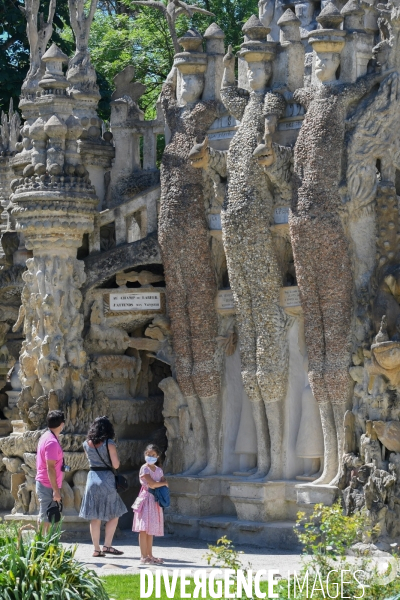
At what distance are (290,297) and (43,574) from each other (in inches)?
260

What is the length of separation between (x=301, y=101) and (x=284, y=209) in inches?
51.0

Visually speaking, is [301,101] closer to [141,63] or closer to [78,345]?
[78,345]

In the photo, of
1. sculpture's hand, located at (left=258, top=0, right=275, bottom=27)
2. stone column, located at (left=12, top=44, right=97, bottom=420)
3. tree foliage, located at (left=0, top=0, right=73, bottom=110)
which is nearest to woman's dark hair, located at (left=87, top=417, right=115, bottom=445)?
stone column, located at (left=12, top=44, right=97, bottom=420)

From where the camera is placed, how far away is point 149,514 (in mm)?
18516

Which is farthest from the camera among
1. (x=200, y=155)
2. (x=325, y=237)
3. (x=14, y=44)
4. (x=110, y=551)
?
(x=14, y=44)

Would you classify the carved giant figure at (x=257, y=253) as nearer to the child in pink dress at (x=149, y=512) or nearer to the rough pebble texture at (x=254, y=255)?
the rough pebble texture at (x=254, y=255)

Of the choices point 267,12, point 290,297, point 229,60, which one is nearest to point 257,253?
point 290,297

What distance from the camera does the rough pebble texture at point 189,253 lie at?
2133 centimetres

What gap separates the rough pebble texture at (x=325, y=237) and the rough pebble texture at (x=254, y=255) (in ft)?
2.16

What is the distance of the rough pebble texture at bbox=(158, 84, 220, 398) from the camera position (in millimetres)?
21328

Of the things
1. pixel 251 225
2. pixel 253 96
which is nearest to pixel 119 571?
pixel 251 225

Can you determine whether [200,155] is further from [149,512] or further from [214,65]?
[149,512]

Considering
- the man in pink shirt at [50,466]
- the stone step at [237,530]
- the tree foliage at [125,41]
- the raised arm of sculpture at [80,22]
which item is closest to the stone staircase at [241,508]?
the stone step at [237,530]

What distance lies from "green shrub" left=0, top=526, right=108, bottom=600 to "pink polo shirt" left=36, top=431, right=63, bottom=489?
122 inches
